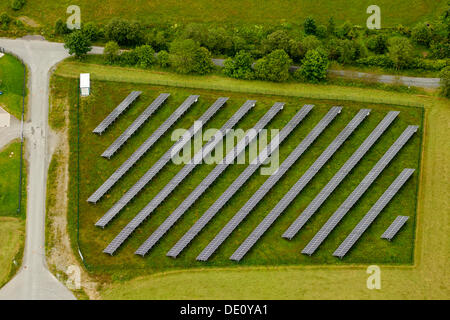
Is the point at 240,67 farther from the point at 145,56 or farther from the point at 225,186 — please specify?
the point at 225,186

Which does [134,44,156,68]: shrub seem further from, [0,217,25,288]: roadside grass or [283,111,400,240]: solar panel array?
[283,111,400,240]: solar panel array

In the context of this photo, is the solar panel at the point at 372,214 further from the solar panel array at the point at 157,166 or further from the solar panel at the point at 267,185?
the solar panel array at the point at 157,166

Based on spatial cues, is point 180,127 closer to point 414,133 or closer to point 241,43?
point 241,43

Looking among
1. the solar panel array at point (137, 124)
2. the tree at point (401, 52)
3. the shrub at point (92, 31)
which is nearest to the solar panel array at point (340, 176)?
the tree at point (401, 52)

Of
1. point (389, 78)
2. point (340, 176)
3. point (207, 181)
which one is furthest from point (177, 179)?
point (389, 78)

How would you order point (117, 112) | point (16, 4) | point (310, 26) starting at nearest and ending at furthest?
1. point (117, 112)
2. point (310, 26)
3. point (16, 4)

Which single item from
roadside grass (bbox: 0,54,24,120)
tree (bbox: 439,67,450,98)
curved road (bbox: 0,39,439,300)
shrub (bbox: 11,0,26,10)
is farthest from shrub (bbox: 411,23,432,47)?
shrub (bbox: 11,0,26,10)
